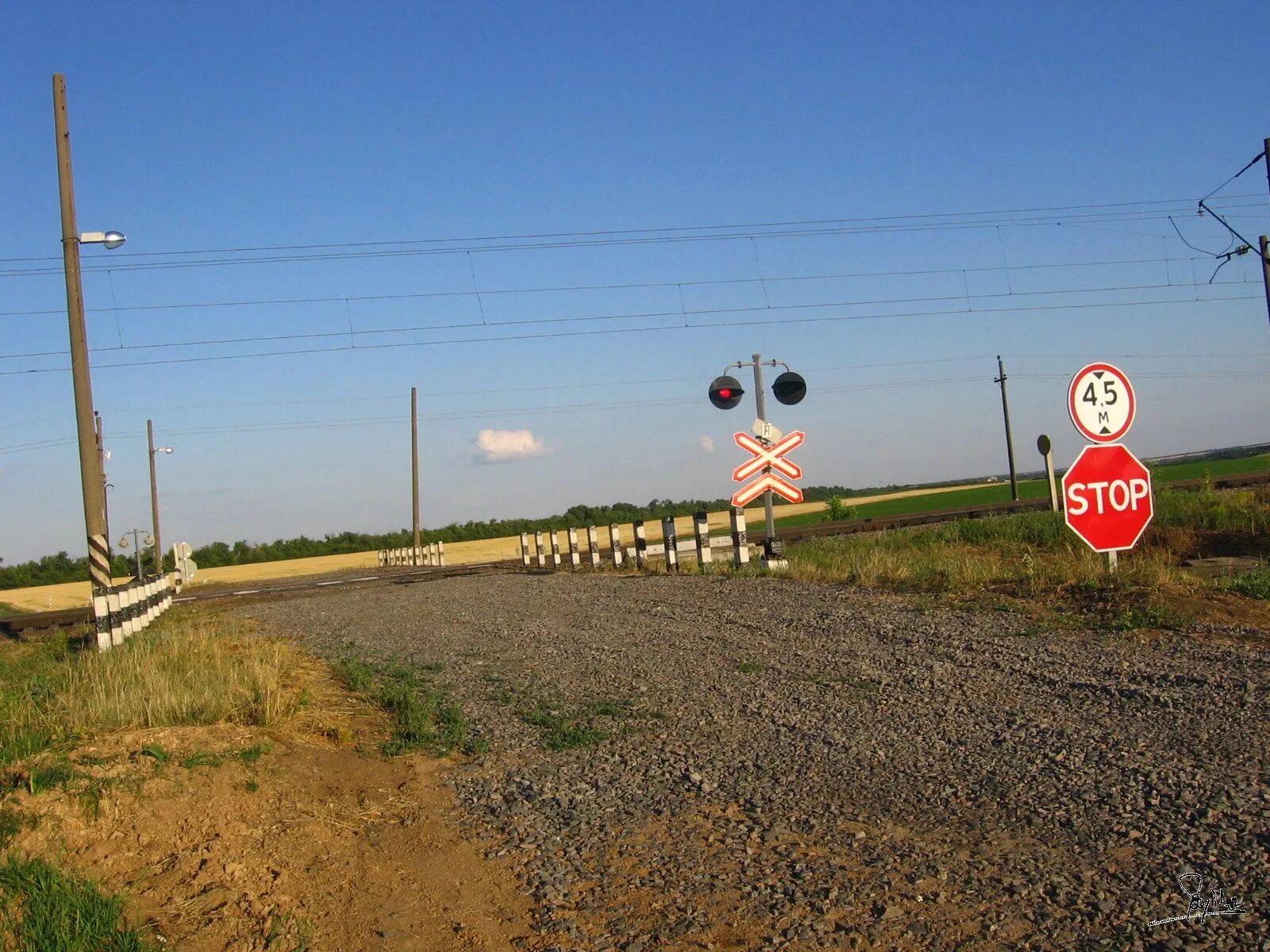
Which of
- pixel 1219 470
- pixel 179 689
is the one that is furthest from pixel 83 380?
pixel 1219 470

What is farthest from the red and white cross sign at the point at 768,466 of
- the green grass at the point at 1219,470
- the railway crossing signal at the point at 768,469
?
the green grass at the point at 1219,470

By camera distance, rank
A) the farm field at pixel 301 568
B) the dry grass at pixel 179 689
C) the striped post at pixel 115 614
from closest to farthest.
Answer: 1. the dry grass at pixel 179 689
2. the striped post at pixel 115 614
3. the farm field at pixel 301 568

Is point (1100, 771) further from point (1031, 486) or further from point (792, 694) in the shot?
point (1031, 486)

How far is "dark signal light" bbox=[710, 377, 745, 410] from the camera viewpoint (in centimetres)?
1938

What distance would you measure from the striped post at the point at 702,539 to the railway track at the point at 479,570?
7845 mm

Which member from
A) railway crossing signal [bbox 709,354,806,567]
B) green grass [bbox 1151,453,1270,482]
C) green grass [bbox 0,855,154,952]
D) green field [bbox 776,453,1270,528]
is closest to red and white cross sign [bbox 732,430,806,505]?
railway crossing signal [bbox 709,354,806,567]

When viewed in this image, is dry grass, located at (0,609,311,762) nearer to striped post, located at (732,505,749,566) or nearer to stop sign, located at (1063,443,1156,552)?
stop sign, located at (1063,443,1156,552)

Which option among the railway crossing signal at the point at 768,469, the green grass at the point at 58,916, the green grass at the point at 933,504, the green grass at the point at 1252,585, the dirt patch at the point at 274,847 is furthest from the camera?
the green grass at the point at 933,504

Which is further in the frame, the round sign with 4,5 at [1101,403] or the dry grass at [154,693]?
the round sign with 4,5 at [1101,403]

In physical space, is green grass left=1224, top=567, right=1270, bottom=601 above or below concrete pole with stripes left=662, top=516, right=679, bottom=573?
below

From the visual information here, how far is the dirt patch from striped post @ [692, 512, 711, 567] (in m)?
12.3

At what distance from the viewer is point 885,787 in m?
5.36

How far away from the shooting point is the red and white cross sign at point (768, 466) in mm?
17578

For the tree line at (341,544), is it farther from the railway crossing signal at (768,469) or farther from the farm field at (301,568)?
the railway crossing signal at (768,469)
